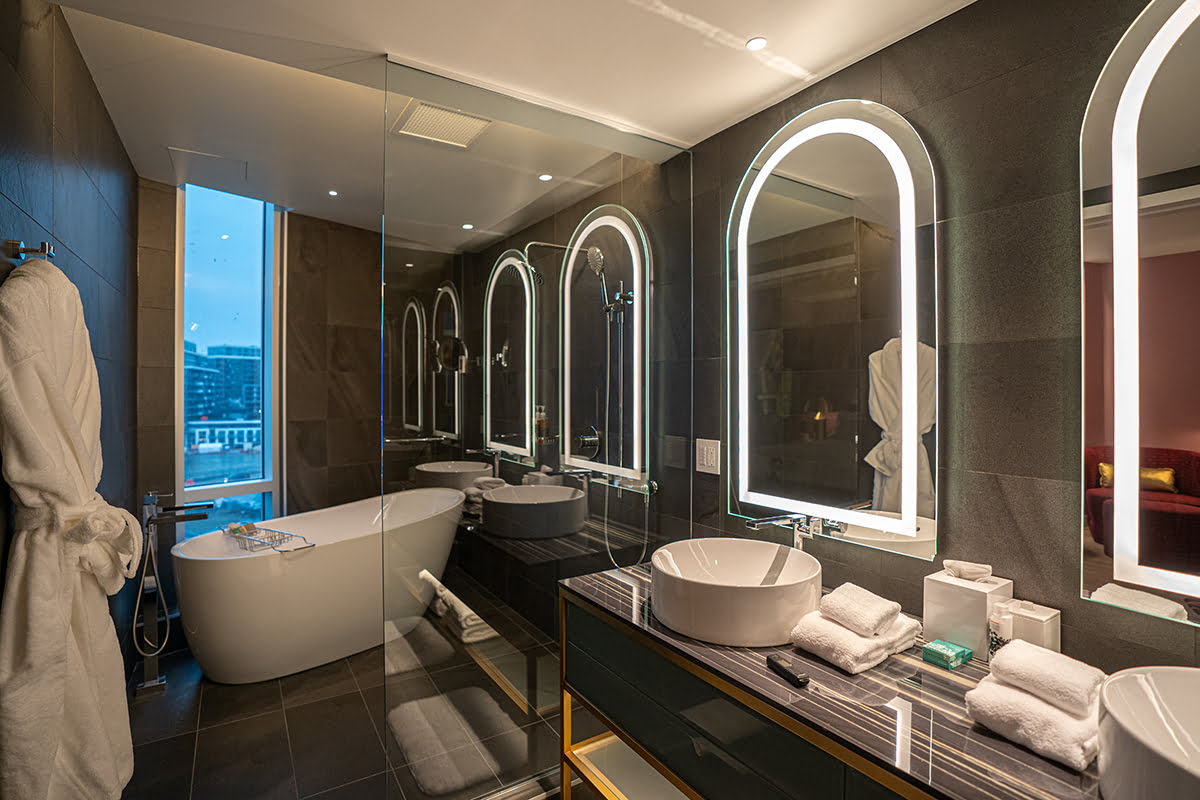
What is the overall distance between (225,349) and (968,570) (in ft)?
13.7

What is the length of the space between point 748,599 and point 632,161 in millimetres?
1783

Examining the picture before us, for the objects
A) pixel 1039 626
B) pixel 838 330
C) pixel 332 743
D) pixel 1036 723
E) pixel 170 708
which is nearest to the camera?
pixel 1036 723

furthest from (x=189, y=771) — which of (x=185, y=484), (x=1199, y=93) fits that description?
(x=1199, y=93)

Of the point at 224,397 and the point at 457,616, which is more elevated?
the point at 224,397

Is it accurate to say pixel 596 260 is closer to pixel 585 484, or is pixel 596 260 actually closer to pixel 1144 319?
pixel 585 484

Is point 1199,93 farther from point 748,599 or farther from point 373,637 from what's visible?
point 373,637

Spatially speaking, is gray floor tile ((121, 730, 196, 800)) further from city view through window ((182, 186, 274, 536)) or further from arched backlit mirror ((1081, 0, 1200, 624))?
arched backlit mirror ((1081, 0, 1200, 624))

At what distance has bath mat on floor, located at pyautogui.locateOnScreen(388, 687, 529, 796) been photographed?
6.72 feet

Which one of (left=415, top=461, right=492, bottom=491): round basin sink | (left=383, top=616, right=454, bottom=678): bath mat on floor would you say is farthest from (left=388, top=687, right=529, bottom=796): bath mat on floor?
(left=415, top=461, right=492, bottom=491): round basin sink

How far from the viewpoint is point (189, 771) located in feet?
7.52

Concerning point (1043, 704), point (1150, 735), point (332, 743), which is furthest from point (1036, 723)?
point (332, 743)

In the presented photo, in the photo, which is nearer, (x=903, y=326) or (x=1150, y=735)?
(x=1150, y=735)

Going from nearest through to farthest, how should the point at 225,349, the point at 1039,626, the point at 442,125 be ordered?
1. the point at 1039,626
2. the point at 442,125
3. the point at 225,349

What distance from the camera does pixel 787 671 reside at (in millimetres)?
1326
